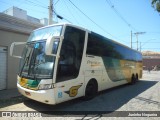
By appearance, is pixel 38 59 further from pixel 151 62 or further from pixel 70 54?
pixel 151 62

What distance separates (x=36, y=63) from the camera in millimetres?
6391

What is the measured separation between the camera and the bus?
19.4ft

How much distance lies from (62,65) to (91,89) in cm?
267

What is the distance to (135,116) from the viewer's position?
19.4ft

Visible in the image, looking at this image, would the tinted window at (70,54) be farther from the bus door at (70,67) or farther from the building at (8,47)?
the building at (8,47)

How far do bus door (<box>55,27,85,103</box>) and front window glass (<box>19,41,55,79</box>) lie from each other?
14.9 inches

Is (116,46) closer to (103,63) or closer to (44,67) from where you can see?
(103,63)

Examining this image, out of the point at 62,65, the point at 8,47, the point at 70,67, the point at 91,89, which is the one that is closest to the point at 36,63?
the point at 62,65

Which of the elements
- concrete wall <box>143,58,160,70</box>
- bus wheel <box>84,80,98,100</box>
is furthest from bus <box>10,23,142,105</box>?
concrete wall <box>143,58,160,70</box>

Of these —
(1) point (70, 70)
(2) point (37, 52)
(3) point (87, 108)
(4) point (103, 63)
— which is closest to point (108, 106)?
(3) point (87, 108)

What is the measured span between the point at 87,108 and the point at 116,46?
584 centimetres

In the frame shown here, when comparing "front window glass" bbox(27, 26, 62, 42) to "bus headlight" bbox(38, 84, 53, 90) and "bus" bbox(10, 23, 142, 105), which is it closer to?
"bus" bbox(10, 23, 142, 105)

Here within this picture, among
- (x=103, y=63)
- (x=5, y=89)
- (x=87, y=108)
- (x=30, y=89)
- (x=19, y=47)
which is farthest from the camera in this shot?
(x=19, y=47)

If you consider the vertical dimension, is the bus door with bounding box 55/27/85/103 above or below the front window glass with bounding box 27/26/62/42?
below
